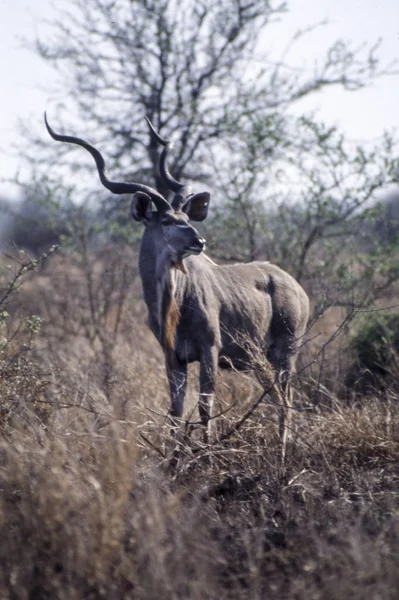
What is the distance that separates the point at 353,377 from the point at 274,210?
290cm

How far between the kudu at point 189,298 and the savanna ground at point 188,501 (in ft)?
1.11

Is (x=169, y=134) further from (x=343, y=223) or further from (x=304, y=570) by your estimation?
(x=304, y=570)

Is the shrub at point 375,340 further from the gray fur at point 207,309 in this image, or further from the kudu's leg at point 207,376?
the kudu's leg at point 207,376

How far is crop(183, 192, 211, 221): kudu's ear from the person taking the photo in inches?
245

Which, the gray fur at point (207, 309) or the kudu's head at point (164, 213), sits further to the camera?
the gray fur at point (207, 309)

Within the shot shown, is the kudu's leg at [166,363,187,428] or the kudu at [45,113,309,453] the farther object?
the kudu's leg at [166,363,187,428]

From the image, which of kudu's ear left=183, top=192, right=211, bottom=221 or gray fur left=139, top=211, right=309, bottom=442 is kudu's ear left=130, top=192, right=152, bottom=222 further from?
kudu's ear left=183, top=192, right=211, bottom=221

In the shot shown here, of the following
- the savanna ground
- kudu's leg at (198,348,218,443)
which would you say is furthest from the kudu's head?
the savanna ground

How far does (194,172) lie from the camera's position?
39.1ft

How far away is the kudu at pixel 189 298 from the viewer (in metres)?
5.56

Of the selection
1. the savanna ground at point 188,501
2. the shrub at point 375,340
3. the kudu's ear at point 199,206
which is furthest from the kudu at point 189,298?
the shrub at point 375,340

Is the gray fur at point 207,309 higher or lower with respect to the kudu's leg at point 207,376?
higher

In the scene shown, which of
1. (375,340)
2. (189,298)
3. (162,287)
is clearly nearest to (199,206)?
(189,298)

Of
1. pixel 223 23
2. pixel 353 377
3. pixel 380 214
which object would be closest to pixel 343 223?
pixel 380 214
